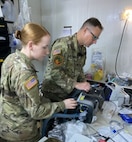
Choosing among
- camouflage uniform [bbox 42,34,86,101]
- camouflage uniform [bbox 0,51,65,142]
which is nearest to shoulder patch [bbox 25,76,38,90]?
camouflage uniform [bbox 0,51,65,142]

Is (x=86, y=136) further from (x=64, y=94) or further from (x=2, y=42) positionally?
(x=2, y=42)

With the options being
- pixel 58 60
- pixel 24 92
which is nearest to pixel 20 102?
pixel 24 92

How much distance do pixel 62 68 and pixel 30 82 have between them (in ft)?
1.89

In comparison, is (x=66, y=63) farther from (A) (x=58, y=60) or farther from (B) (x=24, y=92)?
(B) (x=24, y=92)

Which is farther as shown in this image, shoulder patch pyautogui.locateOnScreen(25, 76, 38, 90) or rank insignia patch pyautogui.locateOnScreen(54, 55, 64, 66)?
rank insignia patch pyautogui.locateOnScreen(54, 55, 64, 66)

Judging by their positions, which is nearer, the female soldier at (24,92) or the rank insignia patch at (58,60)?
the female soldier at (24,92)

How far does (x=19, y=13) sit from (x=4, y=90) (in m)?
1.50

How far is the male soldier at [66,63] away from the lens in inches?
56.5

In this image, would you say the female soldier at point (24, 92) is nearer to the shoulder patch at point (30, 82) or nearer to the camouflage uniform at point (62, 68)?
the shoulder patch at point (30, 82)

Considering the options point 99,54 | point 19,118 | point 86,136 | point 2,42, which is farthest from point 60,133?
point 99,54

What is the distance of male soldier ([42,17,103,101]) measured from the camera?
1436mm

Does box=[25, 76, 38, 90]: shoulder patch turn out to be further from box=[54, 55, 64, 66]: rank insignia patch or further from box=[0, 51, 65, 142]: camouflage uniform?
box=[54, 55, 64, 66]: rank insignia patch

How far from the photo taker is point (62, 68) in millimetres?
1479

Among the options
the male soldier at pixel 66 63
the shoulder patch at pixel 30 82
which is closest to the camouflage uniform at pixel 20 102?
the shoulder patch at pixel 30 82
